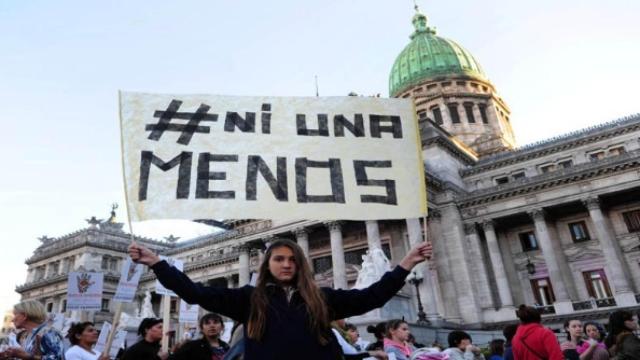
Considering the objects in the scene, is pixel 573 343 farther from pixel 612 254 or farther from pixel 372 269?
pixel 612 254

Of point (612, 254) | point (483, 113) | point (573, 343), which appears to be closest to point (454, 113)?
point (483, 113)

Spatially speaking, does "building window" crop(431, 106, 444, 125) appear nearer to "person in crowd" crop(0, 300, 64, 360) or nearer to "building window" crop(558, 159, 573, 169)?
"building window" crop(558, 159, 573, 169)

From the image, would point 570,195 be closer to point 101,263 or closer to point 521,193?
point 521,193

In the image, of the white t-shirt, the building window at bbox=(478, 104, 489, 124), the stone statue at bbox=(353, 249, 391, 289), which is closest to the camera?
the white t-shirt

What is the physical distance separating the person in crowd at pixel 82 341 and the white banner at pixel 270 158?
107 inches

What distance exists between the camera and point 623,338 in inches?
221

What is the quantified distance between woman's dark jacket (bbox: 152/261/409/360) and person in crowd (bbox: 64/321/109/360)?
3513mm

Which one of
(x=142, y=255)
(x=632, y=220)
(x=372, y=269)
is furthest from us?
(x=632, y=220)

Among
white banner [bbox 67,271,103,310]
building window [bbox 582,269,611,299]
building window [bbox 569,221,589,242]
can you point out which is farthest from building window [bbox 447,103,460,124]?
white banner [bbox 67,271,103,310]

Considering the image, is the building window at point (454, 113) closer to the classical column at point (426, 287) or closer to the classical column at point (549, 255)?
the classical column at point (549, 255)

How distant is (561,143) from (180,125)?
38352 mm

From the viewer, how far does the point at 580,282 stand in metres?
31.1

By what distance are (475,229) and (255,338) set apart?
33.3 m

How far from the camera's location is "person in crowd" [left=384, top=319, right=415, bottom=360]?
18.9ft
